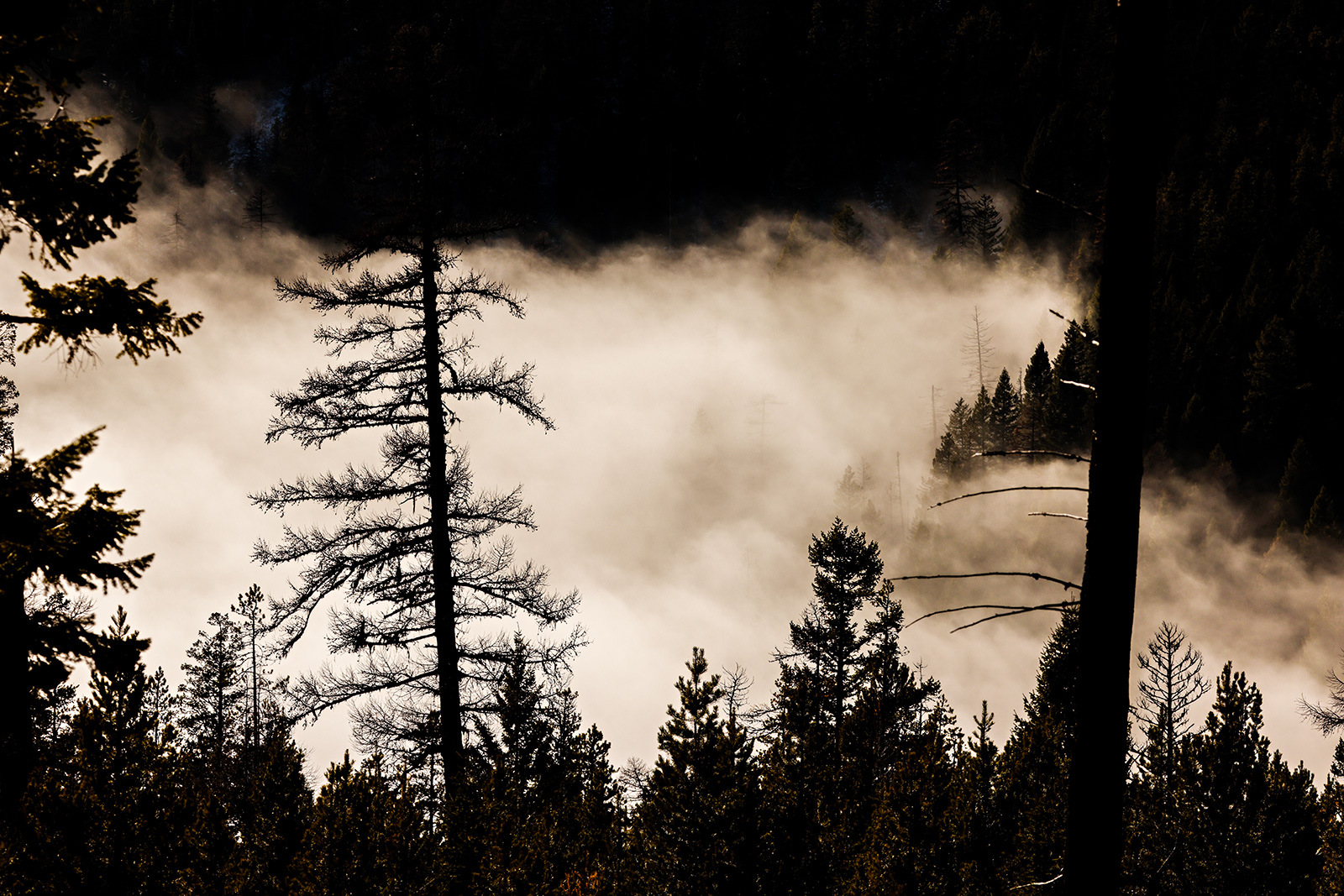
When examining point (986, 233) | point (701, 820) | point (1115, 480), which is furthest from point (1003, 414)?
point (1115, 480)

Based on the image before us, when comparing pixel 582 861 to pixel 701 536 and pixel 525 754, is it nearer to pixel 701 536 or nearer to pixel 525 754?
pixel 525 754

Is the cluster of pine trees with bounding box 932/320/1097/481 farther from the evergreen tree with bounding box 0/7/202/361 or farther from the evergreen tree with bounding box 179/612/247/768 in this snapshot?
the evergreen tree with bounding box 0/7/202/361

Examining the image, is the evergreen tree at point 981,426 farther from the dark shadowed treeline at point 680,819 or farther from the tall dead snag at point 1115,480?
the tall dead snag at point 1115,480

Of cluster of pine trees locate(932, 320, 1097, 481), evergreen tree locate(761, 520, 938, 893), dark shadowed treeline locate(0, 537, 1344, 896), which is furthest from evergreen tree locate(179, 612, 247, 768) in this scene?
cluster of pine trees locate(932, 320, 1097, 481)

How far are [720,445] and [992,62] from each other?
8694cm

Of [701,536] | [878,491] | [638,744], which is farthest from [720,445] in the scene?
[638,744]

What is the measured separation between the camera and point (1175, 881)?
15.1 meters

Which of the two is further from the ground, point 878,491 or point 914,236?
point 914,236

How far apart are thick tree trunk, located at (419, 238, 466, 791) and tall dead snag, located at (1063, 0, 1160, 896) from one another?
8.59 metres

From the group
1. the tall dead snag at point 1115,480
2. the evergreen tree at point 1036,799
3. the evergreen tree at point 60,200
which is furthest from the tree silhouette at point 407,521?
the tall dead snag at point 1115,480

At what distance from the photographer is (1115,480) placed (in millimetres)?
4512

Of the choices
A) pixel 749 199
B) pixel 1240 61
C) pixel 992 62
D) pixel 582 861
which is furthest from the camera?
pixel 749 199

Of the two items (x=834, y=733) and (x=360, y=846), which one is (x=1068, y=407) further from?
(x=360, y=846)

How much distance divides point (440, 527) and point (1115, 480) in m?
8.96
